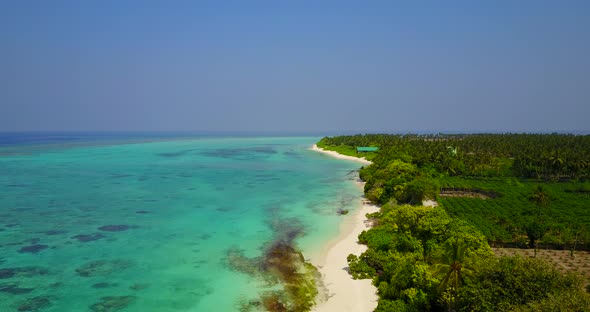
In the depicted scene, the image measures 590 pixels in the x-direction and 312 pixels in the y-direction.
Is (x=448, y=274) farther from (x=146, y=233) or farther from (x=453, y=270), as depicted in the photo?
(x=146, y=233)

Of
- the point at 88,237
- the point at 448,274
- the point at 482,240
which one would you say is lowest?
the point at 88,237

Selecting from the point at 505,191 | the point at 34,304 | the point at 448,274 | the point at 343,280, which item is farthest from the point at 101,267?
the point at 505,191

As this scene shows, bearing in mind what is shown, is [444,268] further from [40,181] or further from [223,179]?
[40,181]

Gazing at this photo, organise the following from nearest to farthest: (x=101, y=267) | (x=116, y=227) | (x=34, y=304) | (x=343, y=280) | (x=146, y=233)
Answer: (x=34, y=304), (x=343, y=280), (x=101, y=267), (x=146, y=233), (x=116, y=227)

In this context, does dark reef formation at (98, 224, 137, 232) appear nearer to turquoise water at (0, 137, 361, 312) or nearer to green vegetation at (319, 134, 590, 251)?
turquoise water at (0, 137, 361, 312)

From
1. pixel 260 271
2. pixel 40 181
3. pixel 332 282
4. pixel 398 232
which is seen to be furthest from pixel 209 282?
pixel 40 181

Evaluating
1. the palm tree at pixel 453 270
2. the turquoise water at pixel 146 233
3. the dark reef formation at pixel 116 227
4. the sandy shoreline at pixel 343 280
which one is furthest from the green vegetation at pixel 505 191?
the dark reef formation at pixel 116 227
